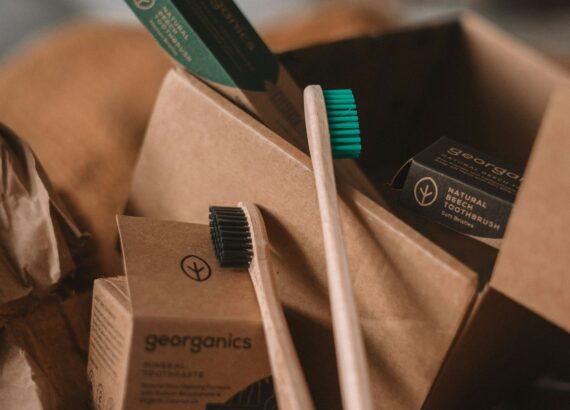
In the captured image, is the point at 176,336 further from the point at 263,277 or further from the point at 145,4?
the point at 145,4

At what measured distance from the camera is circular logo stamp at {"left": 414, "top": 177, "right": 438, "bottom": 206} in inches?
24.3

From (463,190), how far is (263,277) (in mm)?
201

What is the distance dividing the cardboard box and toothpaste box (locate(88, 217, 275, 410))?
8 centimetres

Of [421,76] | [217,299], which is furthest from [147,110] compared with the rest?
[217,299]

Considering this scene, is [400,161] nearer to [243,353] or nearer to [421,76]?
[421,76]

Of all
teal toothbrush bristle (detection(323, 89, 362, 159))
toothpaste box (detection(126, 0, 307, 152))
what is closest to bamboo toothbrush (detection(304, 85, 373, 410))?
teal toothbrush bristle (detection(323, 89, 362, 159))

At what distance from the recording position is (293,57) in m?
0.80

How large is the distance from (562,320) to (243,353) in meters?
0.23

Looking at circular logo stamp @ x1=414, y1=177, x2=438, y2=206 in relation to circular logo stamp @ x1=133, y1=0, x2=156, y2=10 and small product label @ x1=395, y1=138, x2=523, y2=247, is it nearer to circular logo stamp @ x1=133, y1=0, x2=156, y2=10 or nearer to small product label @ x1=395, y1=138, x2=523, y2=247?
small product label @ x1=395, y1=138, x2=523, y2=247

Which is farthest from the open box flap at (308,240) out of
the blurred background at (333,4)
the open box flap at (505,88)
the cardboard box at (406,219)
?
the blurred background at (333,4)

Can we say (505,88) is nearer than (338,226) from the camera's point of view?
No

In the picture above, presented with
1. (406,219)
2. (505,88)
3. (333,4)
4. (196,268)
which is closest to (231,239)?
(196,268)

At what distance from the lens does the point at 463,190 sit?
0.60 meters

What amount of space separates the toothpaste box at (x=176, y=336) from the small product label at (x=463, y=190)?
0.19m
